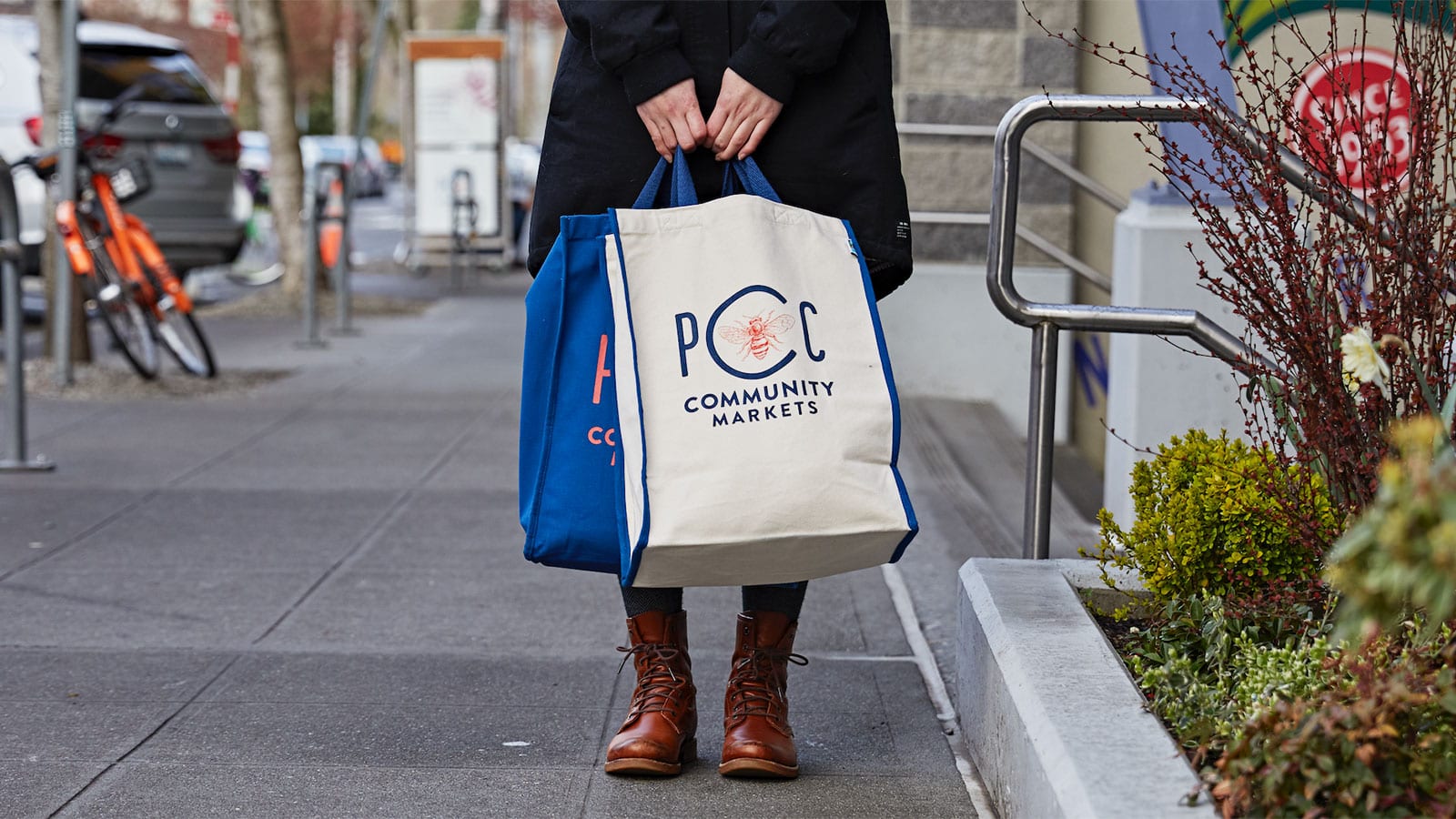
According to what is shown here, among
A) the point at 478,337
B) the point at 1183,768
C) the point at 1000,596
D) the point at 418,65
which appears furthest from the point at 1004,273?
the point at 418,65

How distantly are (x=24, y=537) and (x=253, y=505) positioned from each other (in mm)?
751

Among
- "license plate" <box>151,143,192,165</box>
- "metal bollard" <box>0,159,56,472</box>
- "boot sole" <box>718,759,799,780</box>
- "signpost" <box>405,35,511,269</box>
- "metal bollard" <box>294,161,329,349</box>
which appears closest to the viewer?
"boot sole" <box>718,759,799,780</box>

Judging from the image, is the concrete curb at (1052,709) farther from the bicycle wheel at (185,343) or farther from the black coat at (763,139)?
the bicycle wheel at (185,343)

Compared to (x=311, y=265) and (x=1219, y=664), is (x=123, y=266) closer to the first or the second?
(x=311, y=265)

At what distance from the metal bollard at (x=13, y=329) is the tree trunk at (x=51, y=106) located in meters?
2.55

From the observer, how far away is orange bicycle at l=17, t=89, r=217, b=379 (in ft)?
26.5

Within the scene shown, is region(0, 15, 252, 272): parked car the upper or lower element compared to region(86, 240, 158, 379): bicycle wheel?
upper

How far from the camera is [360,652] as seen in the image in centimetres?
377

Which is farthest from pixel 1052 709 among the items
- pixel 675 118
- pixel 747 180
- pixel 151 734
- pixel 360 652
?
pixel 360 652

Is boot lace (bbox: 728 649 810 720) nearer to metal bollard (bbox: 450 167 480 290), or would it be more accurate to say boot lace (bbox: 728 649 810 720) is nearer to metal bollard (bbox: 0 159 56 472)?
metal bollard (bbox: 0 159 56 472)

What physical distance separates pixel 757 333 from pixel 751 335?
1 cm

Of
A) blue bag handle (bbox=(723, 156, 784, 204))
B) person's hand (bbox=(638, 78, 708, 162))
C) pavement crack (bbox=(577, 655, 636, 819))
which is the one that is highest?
person's hand (bbox=(638, 78, 708, 162))

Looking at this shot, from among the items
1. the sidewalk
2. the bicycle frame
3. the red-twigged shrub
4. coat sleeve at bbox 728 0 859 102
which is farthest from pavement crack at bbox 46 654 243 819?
the bicycle frame

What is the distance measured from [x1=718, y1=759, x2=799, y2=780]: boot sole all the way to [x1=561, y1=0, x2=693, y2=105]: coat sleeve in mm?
1151
